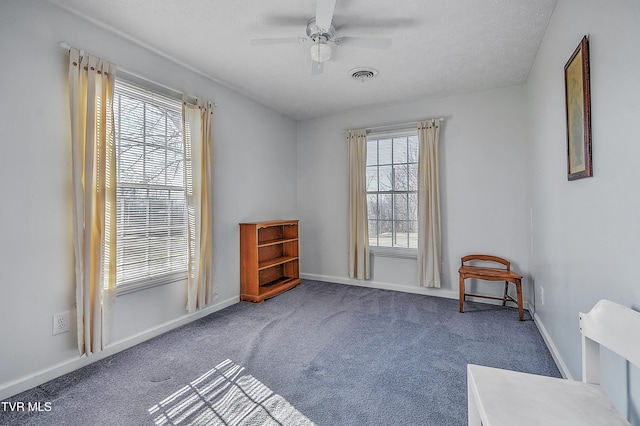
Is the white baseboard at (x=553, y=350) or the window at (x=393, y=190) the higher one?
the window at (x=393, y=190)

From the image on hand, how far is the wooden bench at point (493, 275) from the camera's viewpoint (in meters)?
2.88

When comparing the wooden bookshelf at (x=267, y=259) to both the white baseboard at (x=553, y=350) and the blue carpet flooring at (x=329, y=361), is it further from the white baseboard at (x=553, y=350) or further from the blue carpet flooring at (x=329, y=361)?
the white baseboard at (x=553, y=350)

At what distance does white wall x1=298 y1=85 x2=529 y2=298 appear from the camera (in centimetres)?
335

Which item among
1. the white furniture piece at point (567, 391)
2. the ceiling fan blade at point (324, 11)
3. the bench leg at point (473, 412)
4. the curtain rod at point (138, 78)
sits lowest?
the bench leg at point (473, 412)

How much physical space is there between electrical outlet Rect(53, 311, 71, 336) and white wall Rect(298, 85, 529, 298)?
3119 mm

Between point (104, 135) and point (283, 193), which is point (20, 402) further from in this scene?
point (283, 193)

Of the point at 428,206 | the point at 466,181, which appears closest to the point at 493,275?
the point at 428,206

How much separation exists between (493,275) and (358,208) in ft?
5.97

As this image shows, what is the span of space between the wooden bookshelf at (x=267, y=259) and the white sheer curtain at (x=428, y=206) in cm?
172

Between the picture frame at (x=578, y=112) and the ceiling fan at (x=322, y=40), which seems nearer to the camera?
the picture frame at (x=578, y=112)

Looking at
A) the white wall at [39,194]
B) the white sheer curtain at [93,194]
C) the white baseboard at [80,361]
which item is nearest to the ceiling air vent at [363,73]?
the white wall at [39,194]

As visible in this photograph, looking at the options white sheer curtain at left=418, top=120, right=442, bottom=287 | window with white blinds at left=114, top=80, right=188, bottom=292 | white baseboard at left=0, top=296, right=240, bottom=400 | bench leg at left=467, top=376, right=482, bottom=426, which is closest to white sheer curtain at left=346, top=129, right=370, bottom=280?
white sheer curtain at left=418, top=120, right=442, bottom=287

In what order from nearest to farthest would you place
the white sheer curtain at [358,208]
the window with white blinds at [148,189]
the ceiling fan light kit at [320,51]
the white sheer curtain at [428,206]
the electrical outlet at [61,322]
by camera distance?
the electrical outlet at [61,322] < the ceiling fan light kit at [320,51] < the window with white blinds at [148,189] < the white sheer curtain at [428,206] < the white sheer curtain at [358,208]

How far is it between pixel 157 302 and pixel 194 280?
36 centimetres
